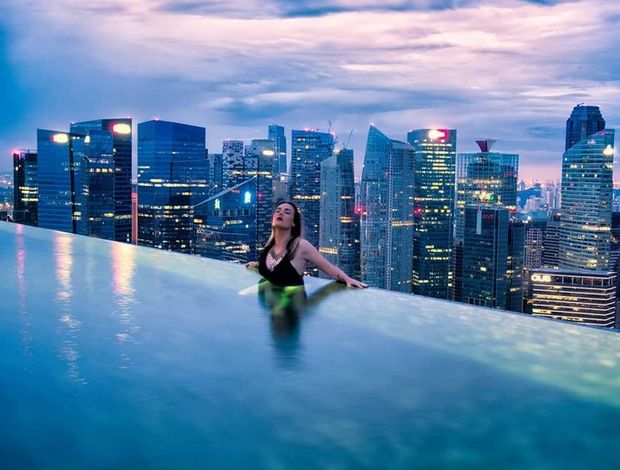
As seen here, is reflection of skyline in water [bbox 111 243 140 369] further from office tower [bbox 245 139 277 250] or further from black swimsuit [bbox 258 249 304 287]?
office tower [bbox 245 139 277 250]

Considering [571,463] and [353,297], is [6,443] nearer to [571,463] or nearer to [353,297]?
[571,463]

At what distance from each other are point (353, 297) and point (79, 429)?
1298 mm

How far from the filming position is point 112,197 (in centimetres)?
2962

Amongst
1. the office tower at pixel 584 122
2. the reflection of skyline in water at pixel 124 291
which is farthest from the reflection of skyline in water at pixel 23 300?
the office tower at pixel 584 122

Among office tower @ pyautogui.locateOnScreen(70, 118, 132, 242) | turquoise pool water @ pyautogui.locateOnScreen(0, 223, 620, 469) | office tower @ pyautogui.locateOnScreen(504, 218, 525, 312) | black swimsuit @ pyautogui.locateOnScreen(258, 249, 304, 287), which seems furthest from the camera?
office tower @ pyautogui.locateOnScreen(504, 218, 525, 312)

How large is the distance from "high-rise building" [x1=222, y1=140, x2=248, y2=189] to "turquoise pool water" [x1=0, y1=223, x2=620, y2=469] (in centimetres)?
3595

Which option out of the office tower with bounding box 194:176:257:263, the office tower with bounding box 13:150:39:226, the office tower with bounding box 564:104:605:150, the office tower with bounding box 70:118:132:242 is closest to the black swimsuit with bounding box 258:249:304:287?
the office tower with bounding box 13:150:39:226

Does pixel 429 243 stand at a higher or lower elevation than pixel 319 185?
lower

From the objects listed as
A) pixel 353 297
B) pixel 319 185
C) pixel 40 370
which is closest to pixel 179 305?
pixel 353 297

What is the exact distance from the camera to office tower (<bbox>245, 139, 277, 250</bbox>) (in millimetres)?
30833

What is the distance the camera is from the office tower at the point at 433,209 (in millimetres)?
40156

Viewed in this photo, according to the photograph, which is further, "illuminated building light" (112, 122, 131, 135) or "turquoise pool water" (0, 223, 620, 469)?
"illuminated building light" (112, 122, 131, 135)

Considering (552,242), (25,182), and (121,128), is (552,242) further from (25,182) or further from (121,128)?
(25,182)

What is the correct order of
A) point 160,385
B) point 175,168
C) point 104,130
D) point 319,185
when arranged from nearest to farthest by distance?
point 160,385 < point 104,130 < point 319,185 < point 175,168
